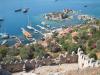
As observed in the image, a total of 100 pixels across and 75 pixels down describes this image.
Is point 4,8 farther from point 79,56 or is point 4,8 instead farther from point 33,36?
point 79,56

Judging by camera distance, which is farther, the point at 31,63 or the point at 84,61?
the point at 31,63

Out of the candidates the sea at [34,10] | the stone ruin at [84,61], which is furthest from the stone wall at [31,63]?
the sea at [34,10]

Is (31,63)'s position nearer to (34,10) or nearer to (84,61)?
(84,61)

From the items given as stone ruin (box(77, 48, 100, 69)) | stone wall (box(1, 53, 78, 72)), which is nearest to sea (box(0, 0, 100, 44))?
stone wall (box(1, 53, 78, 72))

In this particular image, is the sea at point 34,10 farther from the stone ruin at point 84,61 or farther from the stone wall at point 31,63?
→ the stone ruin at point 84,61

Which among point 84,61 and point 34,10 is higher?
point 84,61

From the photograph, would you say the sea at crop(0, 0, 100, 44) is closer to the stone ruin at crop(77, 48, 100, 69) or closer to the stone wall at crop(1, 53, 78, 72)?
the stone wall at crop(1, 53, 78, 72)

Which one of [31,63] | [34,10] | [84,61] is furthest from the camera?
[34,10]

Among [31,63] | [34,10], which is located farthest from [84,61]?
[34,10]
